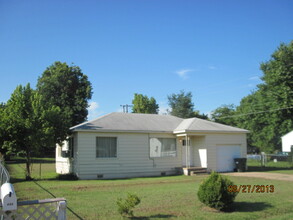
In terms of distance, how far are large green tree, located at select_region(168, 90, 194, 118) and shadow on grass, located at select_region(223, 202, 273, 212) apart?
3496 cm

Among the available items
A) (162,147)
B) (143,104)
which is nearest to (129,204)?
(162,147)

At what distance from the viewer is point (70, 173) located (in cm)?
1902

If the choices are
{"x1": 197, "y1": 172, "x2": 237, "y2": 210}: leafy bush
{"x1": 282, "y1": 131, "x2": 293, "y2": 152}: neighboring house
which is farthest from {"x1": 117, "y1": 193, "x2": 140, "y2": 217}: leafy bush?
{"x1": 282, "y1": 131, "x2": 293, "y2": 152}: neighboring house

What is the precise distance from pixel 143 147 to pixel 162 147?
150cm

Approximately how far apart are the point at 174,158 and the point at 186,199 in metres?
10.7

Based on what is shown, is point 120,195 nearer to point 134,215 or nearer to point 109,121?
point 134,215

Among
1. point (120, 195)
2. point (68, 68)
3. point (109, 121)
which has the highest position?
point (68, 68)

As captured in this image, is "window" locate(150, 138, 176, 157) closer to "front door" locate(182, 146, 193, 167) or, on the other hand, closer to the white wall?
the white wall

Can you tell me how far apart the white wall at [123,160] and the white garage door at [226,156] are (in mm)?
2878

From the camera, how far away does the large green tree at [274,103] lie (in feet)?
118

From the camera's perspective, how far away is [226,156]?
840 inches

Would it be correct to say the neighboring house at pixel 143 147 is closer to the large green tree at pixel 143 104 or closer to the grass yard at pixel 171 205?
the grass yard at pixel 171 205

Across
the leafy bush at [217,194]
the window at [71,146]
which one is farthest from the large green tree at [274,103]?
the leafy bush at [217,194]

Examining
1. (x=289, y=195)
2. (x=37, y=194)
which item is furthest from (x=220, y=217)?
(x=37, y=194)
